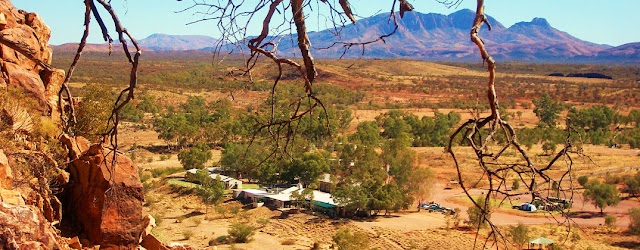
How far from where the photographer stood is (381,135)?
50.2 metres

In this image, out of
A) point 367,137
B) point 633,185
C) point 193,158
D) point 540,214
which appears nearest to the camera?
point 540,214

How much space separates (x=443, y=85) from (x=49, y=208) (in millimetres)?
94384

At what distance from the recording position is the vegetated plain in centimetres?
2270

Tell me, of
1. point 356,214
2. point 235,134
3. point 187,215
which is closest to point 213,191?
point 187,215

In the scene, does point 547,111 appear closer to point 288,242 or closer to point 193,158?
point 193,158

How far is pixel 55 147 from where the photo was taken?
31.4ft

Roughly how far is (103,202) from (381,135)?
1665 inches

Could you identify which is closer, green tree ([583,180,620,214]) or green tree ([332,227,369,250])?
green tree ([332,227,369,250])

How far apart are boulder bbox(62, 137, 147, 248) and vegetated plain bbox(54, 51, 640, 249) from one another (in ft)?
8.16

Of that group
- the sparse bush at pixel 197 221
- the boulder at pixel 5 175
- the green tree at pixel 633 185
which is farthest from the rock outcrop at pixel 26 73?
the green tree at pixel 633 185

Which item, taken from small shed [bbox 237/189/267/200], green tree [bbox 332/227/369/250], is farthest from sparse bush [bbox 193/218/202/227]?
green tree [bbox 332/227/369/250]

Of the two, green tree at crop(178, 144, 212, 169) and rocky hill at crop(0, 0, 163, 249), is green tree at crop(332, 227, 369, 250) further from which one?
green tree at crop(178, 144, 212, 169)

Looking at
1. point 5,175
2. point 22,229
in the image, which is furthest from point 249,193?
point 22,229

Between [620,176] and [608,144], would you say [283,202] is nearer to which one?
[620,176]
